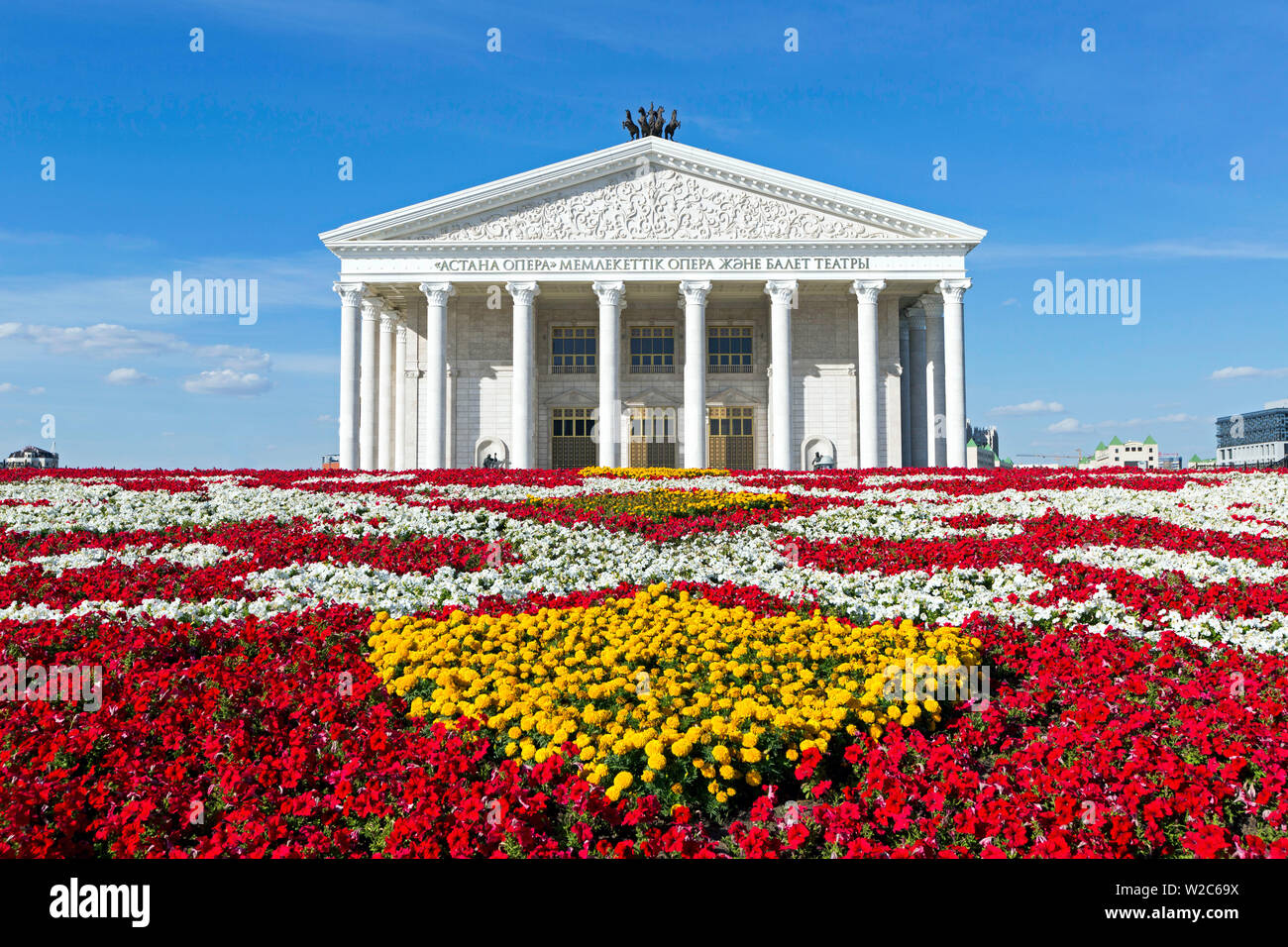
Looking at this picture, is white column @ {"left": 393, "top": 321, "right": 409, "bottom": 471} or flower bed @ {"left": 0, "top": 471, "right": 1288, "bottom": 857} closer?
flower bed @ {"left": 0, "top": 471, "right": 1288, "bottom": 857}

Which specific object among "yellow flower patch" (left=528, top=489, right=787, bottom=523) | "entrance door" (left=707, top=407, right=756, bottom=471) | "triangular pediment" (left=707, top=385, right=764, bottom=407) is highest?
"triangular pediment" (left=707, top=385, right=764, bottom=407)

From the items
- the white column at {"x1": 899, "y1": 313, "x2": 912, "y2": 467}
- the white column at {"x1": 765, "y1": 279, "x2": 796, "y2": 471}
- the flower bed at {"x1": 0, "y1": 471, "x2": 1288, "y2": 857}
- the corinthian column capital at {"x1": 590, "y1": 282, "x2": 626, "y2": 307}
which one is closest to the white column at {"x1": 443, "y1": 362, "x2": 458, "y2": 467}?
the corinthian column capital at {"x1": 590, "y1": 282, "x2": 626, "y2": 307}

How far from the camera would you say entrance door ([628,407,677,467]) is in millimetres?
40969

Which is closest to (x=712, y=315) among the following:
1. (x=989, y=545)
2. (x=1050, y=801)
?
(x=989, y=545)

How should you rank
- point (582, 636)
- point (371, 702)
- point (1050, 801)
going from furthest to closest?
1. point (582, 636)
2. point (371, 702)
3. point (1050, 801)

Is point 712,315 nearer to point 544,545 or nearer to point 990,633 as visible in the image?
point 544,545

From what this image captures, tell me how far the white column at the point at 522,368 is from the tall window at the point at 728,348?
10.3 meters

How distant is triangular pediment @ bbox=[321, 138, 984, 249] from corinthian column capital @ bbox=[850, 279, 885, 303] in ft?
6.19

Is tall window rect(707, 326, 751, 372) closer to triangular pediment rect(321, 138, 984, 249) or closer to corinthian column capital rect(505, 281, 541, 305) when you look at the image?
triangular pediment rect(321, 138, 984, 249)

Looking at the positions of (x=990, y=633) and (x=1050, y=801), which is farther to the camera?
(x=990, y=633)

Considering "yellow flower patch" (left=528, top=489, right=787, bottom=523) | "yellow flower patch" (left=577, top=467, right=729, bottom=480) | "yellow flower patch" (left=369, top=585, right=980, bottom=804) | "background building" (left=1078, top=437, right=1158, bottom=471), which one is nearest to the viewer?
"yellow flower patch" (left=369, top=585, right=980, bottom=804)

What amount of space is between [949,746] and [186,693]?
528cm

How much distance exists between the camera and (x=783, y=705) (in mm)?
5367

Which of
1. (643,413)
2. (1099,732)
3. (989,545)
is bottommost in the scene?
(1099,732)
